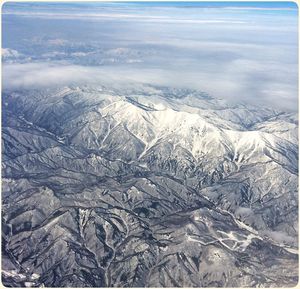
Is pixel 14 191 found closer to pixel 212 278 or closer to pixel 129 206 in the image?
pixel 129 206

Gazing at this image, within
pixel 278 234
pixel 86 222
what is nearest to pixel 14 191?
pixel 86 222

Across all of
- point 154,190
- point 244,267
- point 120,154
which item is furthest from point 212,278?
point 120,154

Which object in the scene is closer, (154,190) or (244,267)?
(244,267)

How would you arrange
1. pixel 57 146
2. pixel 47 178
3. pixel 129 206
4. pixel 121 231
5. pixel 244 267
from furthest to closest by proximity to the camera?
pixel 57 146, pixel 47 178, pixel 129 206, pixel 121 231, pixel 244 267

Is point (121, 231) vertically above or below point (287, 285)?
below

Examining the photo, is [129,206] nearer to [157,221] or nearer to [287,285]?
[157,221]

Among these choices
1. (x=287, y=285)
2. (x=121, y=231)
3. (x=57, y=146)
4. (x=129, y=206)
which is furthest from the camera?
(x=57, y=146)
